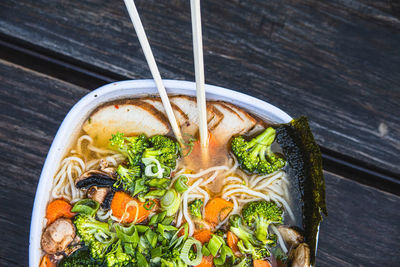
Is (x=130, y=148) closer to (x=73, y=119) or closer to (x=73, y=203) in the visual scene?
(x=73, y=119)

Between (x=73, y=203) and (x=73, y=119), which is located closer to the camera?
(x=73, y=119)

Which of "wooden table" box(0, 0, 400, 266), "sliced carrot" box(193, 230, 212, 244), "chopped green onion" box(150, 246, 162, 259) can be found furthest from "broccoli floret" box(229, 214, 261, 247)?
"wooden table" box(0, 0, 400, 266)

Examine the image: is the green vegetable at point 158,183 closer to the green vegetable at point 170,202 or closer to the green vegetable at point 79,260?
the green vegetable at point 170,202

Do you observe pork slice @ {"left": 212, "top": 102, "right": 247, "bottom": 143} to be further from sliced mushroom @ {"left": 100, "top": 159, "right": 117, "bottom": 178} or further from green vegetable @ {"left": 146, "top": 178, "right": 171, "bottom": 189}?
sliced mushroom @ {"left": 100, "top": 159, "right": 117, "bottom": 178}

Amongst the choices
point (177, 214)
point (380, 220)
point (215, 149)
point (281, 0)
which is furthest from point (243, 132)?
point (380, 220)

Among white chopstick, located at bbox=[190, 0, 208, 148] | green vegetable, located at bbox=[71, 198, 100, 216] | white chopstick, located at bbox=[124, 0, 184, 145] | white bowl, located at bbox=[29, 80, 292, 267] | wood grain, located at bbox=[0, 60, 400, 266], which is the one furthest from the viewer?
wood grain, located at bbox=[0, 60, 400, 266]

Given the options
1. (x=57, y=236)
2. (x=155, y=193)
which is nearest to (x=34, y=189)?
(x=57, y=236)

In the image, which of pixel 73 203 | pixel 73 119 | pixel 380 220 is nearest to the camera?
pixel 73 119

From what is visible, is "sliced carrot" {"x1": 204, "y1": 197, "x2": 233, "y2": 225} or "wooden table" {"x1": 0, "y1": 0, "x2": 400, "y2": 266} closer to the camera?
"sliced carrot" {"x1": 204, "y1": 197, "x2": 233, "y2": 225}
